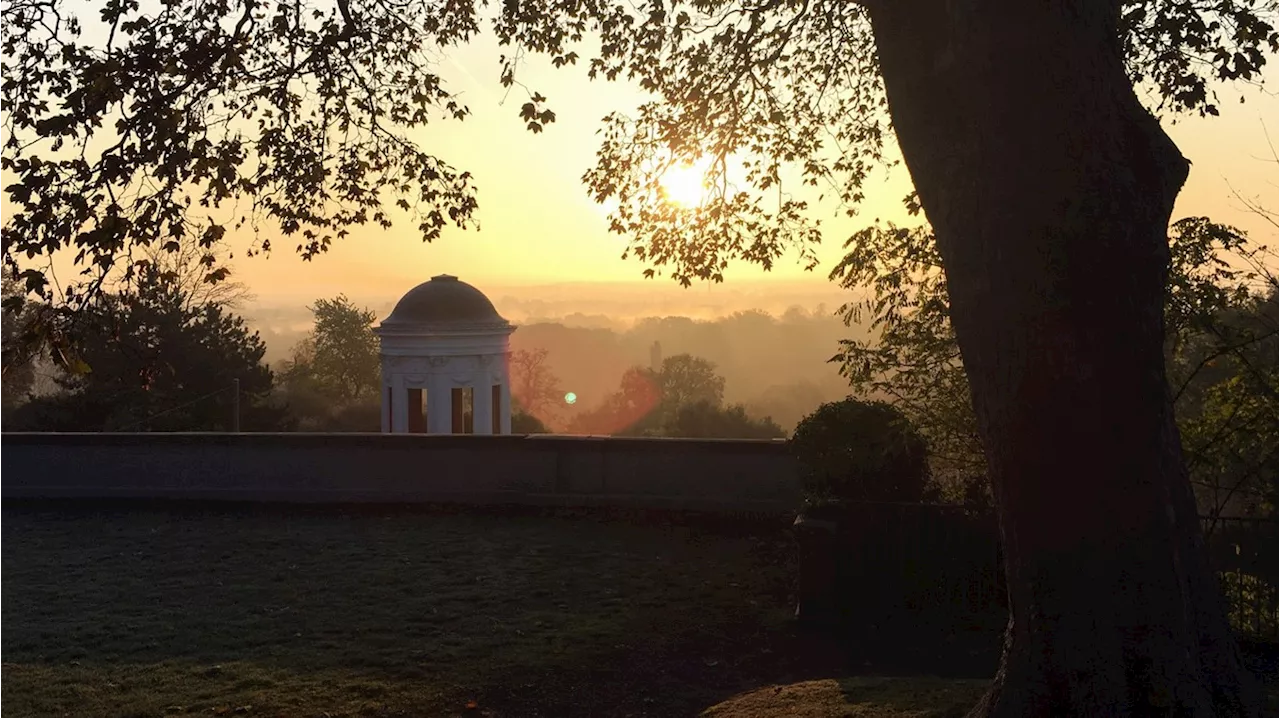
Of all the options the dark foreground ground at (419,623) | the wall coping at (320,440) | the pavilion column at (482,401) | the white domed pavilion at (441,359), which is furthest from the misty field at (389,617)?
the pavilion column at (482,401)

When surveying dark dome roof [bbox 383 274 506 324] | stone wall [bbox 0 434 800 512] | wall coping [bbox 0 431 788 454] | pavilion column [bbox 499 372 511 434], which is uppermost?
dark dome roof [bbox 383 274 506 324]

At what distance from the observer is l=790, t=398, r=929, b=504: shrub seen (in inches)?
449

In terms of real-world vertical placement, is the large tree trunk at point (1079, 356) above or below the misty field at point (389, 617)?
above

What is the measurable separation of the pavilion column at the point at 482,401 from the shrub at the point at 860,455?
1389 cm

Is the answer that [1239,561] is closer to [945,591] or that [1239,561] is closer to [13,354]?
[945,591]

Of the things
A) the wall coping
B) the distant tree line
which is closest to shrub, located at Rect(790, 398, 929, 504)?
the wall coping

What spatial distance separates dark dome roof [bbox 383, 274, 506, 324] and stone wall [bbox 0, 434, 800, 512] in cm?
745

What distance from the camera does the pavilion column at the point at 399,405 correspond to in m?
24.3

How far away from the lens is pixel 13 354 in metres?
6.15

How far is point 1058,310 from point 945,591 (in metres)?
6.75

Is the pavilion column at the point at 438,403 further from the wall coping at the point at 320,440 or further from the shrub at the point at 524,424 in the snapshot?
the shrub at the point at 524,424

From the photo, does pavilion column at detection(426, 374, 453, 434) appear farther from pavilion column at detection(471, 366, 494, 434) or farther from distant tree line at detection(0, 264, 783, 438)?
distant tree line at detection(0, 264, 783, 438)

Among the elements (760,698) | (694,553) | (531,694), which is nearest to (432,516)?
(694,553)

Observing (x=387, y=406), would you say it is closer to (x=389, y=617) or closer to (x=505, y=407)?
(x=505, y=407)
